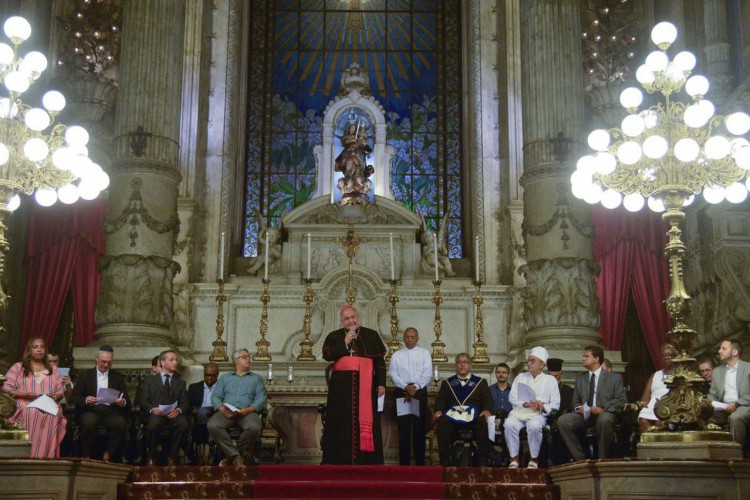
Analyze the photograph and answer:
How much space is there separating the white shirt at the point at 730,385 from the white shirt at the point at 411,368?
284 centimetres

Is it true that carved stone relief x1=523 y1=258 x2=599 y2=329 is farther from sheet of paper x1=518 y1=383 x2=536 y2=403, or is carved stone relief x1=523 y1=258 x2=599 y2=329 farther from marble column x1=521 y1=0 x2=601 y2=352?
sheet of paper x1=518 y1=383 x2=536 y2=403

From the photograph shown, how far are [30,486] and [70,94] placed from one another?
9.61 meters

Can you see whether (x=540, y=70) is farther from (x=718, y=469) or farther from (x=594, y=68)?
(x=718, y=469)

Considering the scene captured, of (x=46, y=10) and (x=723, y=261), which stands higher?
(x=46, y=10)

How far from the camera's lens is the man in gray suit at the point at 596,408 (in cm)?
881

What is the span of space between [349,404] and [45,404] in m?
2.66

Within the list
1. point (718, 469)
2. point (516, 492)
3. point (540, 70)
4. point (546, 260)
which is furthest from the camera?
point (540, 70)

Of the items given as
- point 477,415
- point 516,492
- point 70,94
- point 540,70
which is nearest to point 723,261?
point 540,70

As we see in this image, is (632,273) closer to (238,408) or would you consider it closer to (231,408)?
(238,408)

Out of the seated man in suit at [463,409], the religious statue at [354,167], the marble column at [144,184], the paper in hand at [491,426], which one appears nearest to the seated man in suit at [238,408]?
the seated man in suit at [463,409]

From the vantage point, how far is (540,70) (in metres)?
12.6

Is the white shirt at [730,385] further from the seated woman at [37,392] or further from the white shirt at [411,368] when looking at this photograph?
the seated woman at [37,392]

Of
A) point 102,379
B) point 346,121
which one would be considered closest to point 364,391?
point 102,379

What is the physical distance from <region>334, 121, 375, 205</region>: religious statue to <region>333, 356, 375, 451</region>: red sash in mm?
5922
